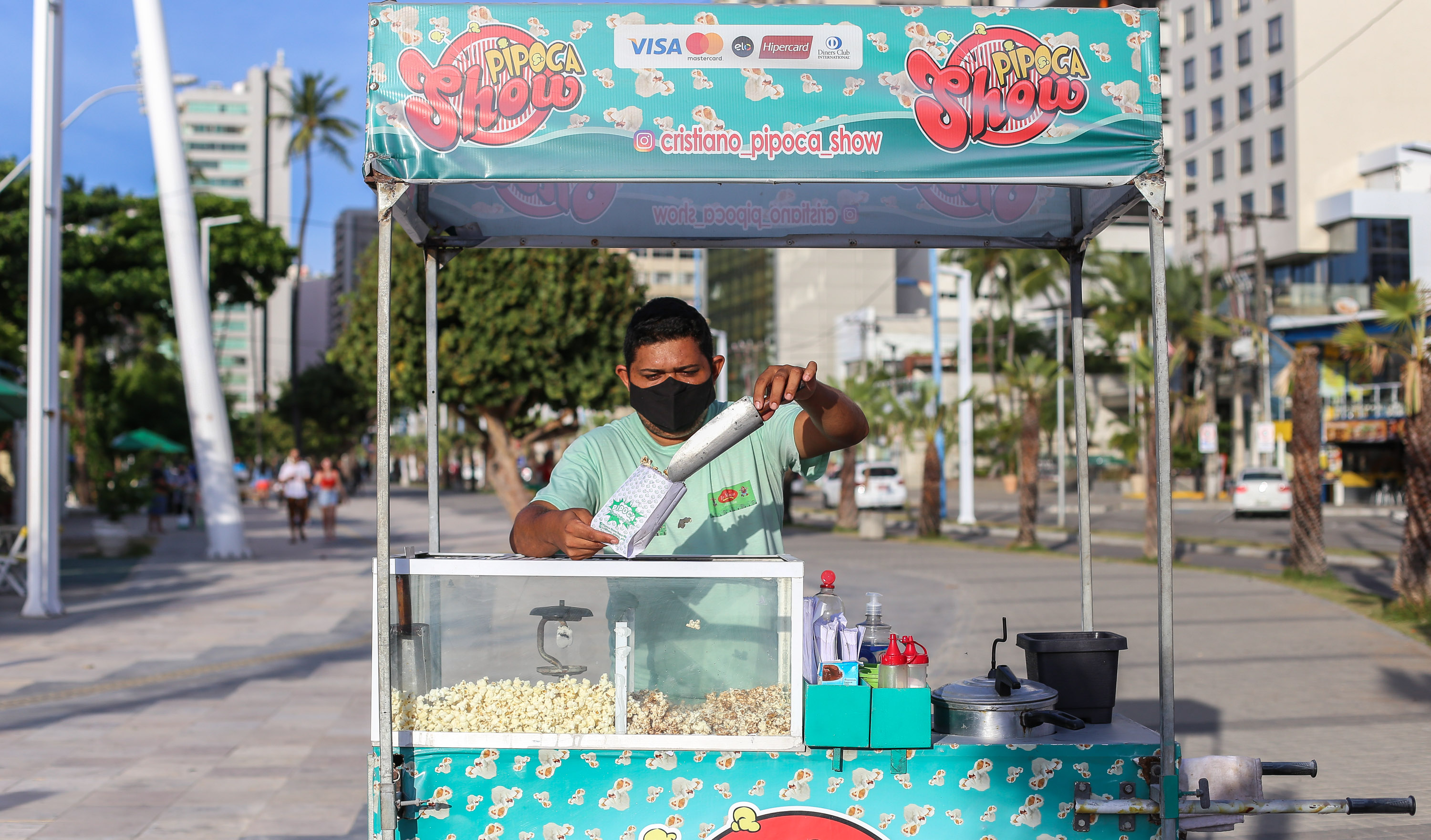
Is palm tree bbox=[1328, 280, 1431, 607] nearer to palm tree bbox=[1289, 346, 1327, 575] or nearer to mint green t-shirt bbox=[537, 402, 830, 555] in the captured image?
palm tree bbox=[1289, 346, 1327, 575]

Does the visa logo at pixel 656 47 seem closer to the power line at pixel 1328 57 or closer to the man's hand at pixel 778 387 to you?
the man's hand at pixel 778 387

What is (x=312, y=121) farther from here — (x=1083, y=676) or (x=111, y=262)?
(x=1083, y=676)

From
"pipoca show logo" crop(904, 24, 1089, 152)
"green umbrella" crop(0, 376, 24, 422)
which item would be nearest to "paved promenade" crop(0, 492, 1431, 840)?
"green umbrella" crop(0, 376, 24, 422)


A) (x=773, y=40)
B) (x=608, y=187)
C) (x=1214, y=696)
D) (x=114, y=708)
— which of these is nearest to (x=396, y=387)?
(x=114, y=708)

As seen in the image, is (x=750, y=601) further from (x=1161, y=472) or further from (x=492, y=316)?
(x=492, y=316)

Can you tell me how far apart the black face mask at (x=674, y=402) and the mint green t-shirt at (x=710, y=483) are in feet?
0.25

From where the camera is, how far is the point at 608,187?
15.1 feet

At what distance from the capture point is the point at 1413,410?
1359cm

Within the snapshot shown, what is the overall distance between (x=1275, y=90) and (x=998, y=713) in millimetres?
60638

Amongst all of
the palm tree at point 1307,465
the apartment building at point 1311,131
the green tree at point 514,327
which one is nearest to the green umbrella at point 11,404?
the green tree at point 514,327

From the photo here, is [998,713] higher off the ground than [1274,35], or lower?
lower

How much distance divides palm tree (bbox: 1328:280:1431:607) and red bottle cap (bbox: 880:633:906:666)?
11.1 meters

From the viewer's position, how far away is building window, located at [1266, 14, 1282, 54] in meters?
55.0

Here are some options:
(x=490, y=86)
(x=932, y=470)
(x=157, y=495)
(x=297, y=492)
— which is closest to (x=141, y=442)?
(x=157, y=495)
